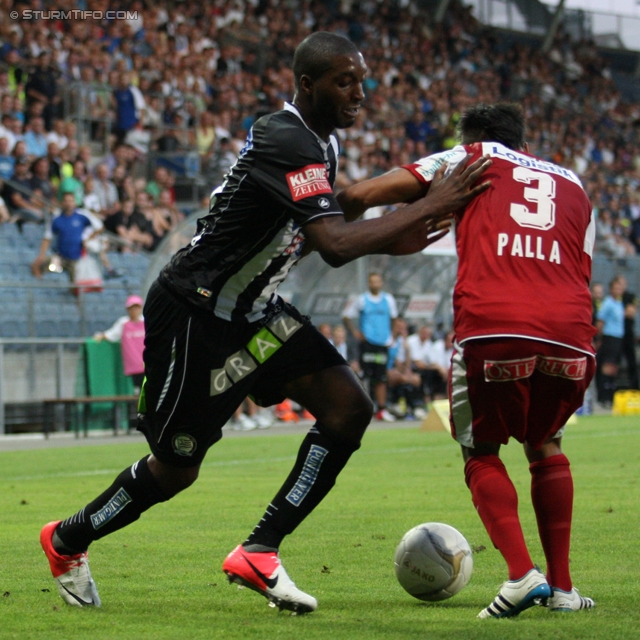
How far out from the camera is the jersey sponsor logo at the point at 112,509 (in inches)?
187

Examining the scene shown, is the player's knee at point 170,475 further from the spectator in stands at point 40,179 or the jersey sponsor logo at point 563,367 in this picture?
the spectator in stands at point 40,179

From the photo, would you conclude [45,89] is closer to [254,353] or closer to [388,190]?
[254,353]

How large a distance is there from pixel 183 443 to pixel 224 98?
20268 mm

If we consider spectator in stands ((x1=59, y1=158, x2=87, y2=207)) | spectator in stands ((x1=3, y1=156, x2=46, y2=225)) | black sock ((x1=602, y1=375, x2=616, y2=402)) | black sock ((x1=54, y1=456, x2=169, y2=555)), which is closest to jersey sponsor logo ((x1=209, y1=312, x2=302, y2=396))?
black sock ((x1=54, y1=456, x2=169, y2=555))

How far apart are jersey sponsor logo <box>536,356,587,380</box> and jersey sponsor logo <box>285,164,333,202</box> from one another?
104 centimetres

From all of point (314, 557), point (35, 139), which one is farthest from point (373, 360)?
point (314, 557)

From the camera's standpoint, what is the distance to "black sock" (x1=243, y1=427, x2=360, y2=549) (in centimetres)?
466

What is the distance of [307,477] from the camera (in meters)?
4.71

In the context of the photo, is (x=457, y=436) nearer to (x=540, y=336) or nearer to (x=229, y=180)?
(x=540, y=336)

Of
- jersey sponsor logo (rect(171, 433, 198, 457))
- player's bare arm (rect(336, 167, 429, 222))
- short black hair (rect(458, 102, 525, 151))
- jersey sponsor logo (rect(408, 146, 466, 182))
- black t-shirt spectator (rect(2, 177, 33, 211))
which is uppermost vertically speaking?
short black hair (rect(458, 102, 525, 151))

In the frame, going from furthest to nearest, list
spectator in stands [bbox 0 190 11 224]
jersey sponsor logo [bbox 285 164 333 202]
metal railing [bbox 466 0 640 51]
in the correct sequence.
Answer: metal railing [bbox 466 0 640 51]
spectator in stands [bbox 0 190 11 224]
jersey sponsor logo [bbox 285 164 333 202]

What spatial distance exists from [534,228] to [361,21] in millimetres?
29217

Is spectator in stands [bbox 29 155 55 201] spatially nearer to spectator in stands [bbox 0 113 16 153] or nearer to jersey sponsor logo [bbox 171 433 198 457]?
spectator in stands [bbox 0 113 16 153]

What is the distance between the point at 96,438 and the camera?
54.2 feet
